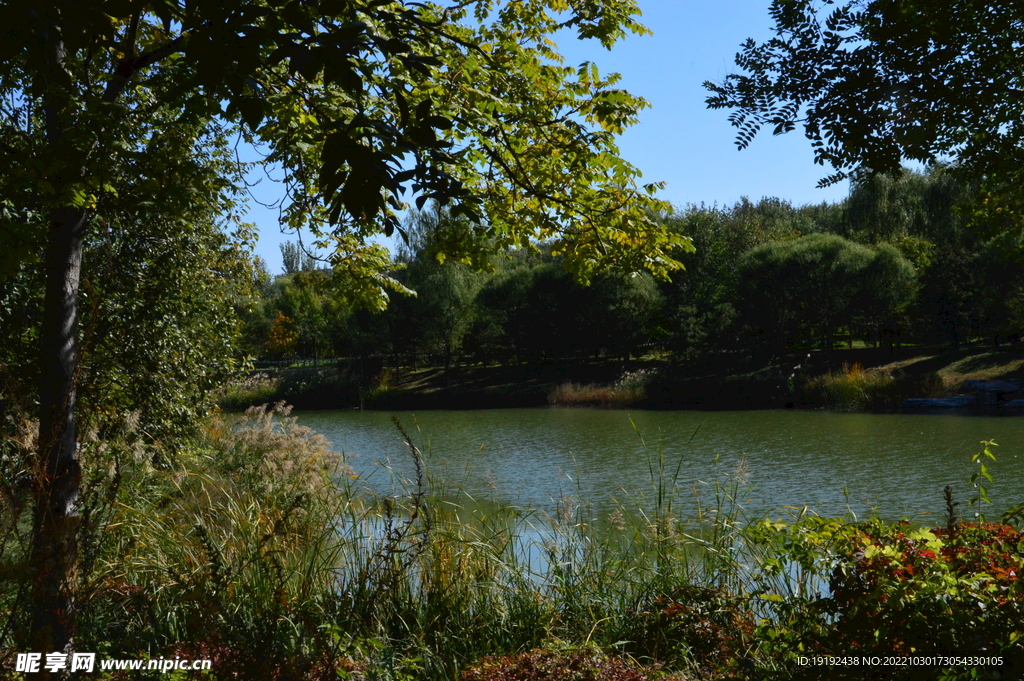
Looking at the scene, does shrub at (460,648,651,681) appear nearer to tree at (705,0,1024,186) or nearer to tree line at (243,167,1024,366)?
tree at (705,0,1024,186)

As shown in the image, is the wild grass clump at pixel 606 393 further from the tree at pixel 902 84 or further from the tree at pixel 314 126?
the tree at pixel 902 84

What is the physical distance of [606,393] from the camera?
27.3 metres

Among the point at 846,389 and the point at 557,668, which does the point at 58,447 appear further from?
the point at 846,389

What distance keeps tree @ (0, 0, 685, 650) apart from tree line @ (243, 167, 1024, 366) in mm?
15267

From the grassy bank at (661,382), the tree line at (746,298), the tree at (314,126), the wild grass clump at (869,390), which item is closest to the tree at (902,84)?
the tree at (314,126)

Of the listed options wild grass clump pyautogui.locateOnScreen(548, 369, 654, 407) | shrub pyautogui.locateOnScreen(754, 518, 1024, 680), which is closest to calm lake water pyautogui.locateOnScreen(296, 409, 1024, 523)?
shrub pyautogui.locateOnScreen(754, 518, 1024, 680)

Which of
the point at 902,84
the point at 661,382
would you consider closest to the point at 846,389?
the point at 661,382

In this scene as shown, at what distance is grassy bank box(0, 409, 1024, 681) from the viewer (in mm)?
2391

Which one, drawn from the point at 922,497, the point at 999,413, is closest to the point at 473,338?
the point at 999,413

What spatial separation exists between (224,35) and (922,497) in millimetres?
9876

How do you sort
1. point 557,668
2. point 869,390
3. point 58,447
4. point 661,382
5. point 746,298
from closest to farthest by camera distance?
point 557,668
point 58,447
point 869,390
point 661,382
point 746,298

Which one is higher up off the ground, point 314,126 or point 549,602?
point 314,126

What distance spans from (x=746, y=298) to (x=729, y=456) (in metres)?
15.6

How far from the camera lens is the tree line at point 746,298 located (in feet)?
78.9
